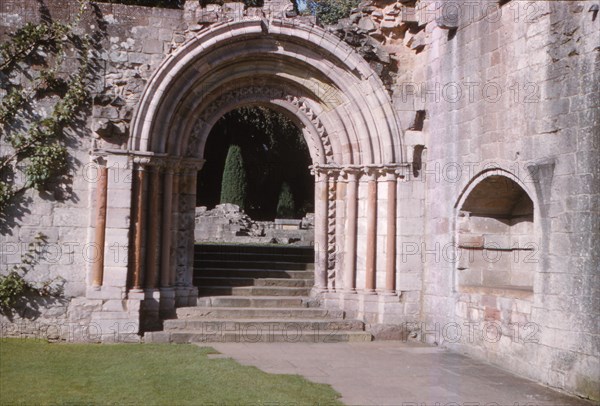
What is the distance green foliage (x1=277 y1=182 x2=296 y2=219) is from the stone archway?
1418 cm

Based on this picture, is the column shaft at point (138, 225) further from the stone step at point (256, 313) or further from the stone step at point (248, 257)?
the stone step at point (248, 257)

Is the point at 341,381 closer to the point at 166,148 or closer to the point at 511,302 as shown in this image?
the point at 511,302

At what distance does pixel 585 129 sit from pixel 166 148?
17.8 feet

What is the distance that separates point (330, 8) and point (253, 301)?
16014 millimetres

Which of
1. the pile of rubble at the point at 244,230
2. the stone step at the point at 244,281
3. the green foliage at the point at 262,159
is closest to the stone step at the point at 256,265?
the stone step at the point at 244,281

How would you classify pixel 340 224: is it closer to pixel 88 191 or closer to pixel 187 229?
pixel 187 229

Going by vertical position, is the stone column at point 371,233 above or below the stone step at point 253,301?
above

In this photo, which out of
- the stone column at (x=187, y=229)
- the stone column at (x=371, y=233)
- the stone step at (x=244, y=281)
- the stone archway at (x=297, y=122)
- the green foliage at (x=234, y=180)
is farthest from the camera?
the green foliage at (x=234, y=180)

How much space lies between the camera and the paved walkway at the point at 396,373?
21.0 ft

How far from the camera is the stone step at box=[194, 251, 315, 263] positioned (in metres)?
12.4

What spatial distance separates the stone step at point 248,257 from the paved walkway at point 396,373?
345 cm

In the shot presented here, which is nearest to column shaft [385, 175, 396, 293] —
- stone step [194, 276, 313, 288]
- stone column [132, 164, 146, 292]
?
stone step [194, 276, 313, 288]

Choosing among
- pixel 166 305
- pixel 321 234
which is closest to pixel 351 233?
pixel 321 234

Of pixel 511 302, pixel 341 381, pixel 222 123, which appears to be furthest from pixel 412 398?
pixel 222 123
